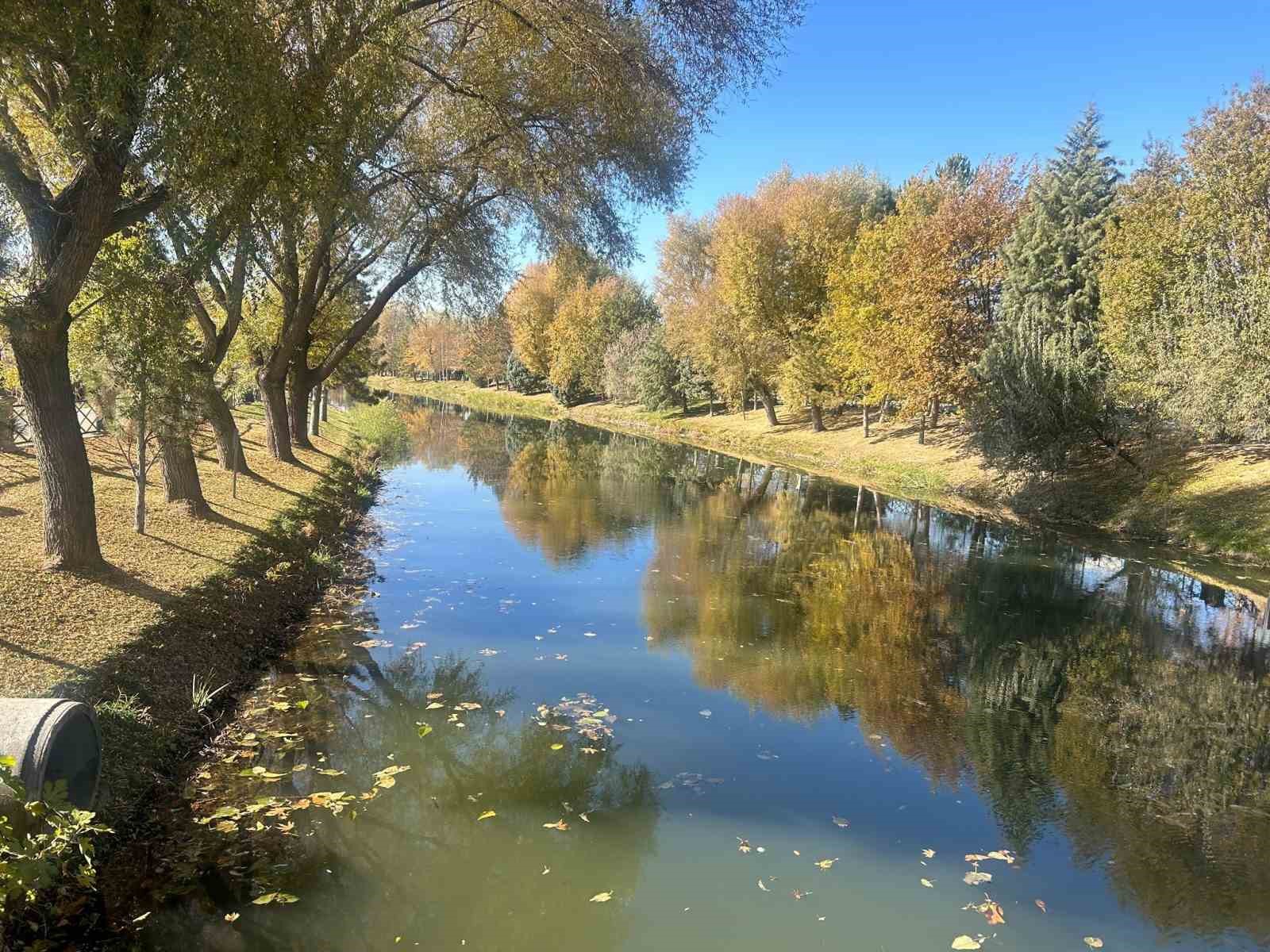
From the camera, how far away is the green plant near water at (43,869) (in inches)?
152

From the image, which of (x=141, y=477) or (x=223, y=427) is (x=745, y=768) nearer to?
(x=141, y=477)

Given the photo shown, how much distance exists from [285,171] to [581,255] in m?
9.42

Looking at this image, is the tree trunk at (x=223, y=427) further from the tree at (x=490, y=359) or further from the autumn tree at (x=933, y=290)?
the tree at (x=490, y=359)

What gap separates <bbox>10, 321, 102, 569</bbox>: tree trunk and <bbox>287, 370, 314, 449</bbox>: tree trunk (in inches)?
609

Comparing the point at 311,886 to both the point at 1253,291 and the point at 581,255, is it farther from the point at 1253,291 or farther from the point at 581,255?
the point at 1253,291

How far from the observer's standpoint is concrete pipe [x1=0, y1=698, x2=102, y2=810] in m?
4.63

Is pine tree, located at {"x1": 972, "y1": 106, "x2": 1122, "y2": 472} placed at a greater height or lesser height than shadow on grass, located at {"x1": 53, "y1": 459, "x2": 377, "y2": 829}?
greater

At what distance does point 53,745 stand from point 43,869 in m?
1.10

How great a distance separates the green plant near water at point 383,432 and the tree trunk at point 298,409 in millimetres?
5817

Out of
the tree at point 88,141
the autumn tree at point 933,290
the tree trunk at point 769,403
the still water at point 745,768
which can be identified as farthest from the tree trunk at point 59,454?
the tree trunk at point 769,403

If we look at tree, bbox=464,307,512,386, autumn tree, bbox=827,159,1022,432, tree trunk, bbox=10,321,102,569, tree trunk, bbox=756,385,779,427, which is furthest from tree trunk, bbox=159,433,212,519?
tree, bbox=464,307,512,386

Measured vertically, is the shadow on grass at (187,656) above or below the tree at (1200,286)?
below

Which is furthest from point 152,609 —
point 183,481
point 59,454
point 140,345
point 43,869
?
point 183,481

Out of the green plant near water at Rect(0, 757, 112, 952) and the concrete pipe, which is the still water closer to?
the green plant near water at Rect(0, 757, 112, 952)
